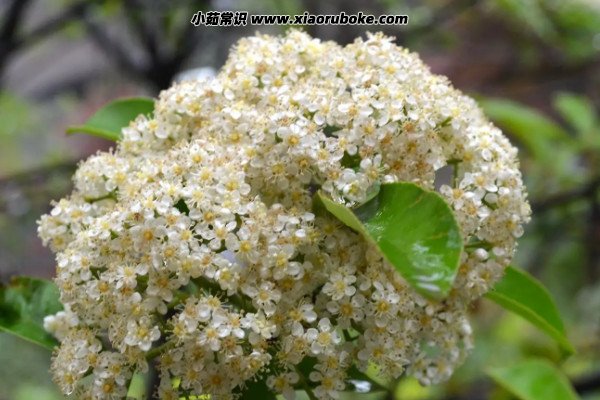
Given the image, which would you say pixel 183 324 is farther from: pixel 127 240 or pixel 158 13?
pixel 158 13

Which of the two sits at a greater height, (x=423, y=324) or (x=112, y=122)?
(x=112, y=122)

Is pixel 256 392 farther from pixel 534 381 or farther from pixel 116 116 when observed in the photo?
pixel 534 381

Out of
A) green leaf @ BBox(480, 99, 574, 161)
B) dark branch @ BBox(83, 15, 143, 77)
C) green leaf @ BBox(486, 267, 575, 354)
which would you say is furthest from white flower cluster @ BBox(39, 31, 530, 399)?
dark branch @ BBox(83, 15, 143, 77)

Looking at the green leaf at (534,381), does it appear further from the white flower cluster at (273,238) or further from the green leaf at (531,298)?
the white flower cluster at (273,238)

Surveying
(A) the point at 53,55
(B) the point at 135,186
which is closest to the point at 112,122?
(B) the point at 135,186

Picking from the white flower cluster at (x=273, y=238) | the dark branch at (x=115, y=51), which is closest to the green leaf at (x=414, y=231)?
the white flower cluster at (x=273, y=238)

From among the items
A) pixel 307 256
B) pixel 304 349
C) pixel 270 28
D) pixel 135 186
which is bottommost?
pixel 304 349
